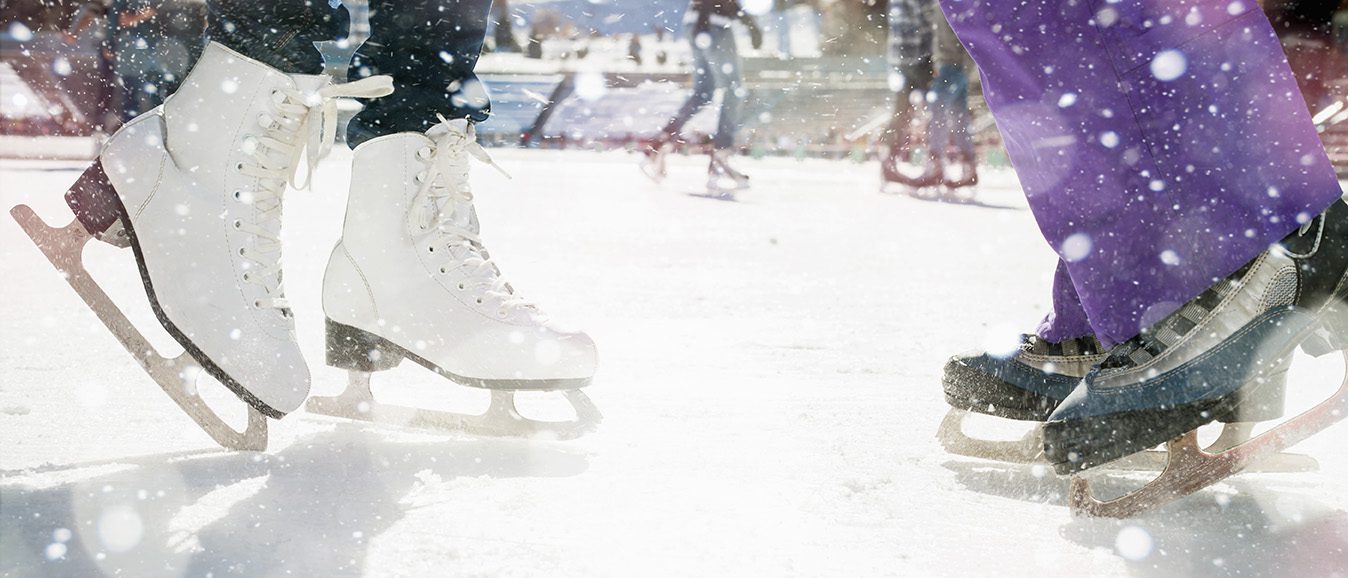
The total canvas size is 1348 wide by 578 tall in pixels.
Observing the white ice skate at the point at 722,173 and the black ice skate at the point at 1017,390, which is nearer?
the black ice skate at the point at 1017,390

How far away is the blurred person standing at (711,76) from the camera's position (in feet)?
18.1

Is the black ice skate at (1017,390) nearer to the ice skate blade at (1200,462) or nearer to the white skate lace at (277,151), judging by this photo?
the ice skate blade at (1200,462)

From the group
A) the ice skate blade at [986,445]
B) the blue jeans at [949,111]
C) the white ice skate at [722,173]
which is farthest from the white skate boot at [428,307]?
the blue jeans at [949,111]

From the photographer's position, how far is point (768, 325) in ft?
5.63

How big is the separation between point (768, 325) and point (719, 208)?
241cm

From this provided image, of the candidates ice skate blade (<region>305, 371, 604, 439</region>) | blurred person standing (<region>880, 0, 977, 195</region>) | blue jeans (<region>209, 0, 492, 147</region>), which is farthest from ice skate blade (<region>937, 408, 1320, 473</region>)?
blurred person standing (<region>880, 0, 977, 195</region>)

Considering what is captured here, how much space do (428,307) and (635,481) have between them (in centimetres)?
31

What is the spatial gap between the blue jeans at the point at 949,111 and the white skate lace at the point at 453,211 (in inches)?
191

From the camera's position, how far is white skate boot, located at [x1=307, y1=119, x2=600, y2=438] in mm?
1069

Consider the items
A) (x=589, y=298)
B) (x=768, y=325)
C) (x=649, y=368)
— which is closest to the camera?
(x=649, y=368)

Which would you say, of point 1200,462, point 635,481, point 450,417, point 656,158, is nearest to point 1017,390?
point 1200,462

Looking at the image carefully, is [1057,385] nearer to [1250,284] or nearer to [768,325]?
[1250,284]

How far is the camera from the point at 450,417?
1081 mm

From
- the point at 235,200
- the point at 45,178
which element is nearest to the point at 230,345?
the point at 235,200
